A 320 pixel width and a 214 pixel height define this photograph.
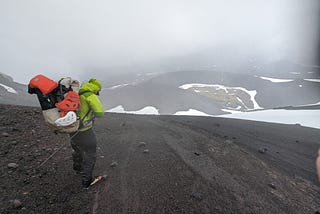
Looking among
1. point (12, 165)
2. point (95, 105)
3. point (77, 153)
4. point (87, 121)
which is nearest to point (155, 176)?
point (77, 153)

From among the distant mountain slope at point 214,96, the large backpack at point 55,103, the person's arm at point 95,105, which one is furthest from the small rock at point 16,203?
the distant mountain slope at point 214,96

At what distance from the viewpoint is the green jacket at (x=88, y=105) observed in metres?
4.92

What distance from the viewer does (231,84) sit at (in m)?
159

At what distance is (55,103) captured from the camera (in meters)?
4.52

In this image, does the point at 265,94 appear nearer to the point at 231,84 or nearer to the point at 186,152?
the point at 231,84

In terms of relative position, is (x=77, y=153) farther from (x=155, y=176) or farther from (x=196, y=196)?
(x=196, y=196)

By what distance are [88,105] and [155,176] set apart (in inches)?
103

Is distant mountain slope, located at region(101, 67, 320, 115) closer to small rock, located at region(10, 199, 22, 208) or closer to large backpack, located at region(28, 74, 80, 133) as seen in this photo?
large backpack, located at region(28, 74, 80, 133)

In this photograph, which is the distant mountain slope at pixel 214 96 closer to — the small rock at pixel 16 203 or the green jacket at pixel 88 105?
the green jacket at pixel 88 105

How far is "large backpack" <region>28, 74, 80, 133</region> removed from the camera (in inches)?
173

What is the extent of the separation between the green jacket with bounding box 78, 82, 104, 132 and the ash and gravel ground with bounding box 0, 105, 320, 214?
165cm

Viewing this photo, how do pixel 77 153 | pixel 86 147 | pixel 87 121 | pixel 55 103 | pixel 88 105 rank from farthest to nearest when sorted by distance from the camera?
pixel 77 153
pixel 86 147
pixel 87 121
pixel 88 105
pixel 55 103

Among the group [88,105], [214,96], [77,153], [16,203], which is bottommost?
[214,96]

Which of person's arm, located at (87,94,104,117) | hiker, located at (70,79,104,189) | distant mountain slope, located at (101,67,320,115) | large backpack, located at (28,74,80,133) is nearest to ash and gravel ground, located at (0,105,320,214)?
hiker, located at (70,79,104,189)
